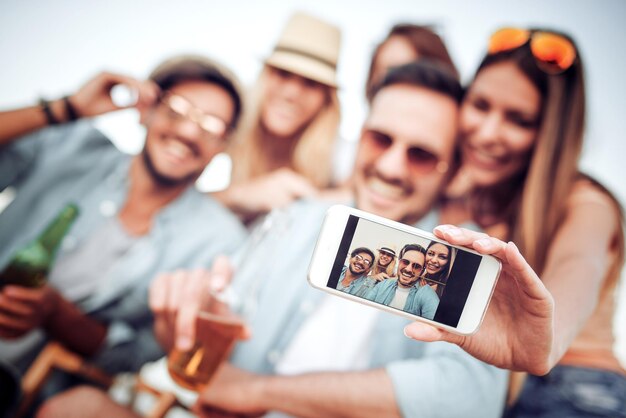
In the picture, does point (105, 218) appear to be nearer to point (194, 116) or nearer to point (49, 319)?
point (49, 319)

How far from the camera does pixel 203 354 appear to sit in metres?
0.93

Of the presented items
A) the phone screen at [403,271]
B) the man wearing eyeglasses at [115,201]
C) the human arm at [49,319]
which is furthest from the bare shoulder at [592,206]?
the human arm at [49,319]

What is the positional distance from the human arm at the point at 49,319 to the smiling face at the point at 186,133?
536 millimetres

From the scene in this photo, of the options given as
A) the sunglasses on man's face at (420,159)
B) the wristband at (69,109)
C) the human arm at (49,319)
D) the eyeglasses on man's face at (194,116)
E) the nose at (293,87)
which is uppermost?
the nose at (293,87)

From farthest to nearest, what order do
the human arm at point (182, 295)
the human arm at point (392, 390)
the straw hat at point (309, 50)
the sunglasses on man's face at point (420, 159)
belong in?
the straw hat at point (309, 50) < the sunglasses on man's face at point (420, 159) < the human arm at point (182, 295) < the human arm at point (392, 390)

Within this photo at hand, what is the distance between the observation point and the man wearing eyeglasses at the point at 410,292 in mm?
652

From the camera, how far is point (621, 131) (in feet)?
3.65

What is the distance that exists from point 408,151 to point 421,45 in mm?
366

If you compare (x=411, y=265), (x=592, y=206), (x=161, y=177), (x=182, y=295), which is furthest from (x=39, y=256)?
(x=592, y=206)

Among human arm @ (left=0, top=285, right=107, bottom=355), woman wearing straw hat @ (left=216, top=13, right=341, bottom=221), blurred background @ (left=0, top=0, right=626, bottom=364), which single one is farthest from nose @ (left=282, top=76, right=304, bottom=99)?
human arm @ (left=0, top=285, right=107, bottom=355)

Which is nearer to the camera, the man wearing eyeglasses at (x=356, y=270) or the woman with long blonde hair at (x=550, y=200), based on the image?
the man wearing eyeglasses at (x=356, y=270)

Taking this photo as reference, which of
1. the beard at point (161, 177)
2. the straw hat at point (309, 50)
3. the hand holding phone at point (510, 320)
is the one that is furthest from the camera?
the beard at point (161, 177)

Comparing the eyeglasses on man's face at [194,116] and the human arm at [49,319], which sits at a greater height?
the eyeglasses on man's face at [194,116]

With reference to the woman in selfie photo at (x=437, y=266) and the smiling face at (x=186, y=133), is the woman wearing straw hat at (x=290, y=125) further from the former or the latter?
the woman in selfie photo at (x=437, y=266)
